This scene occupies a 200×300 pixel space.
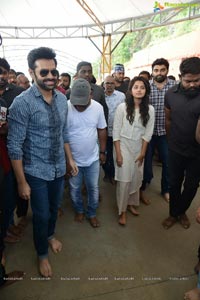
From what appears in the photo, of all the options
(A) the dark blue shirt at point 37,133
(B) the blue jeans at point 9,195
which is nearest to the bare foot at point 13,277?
(B) the blue jeans at point 9,195

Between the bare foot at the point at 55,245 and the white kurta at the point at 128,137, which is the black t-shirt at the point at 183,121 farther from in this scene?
the bare foot at the point at 55,245

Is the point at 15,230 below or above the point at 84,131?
below

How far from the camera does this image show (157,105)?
118 inches

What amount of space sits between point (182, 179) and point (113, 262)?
44.1 inches

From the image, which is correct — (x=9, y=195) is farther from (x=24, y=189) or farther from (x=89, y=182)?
(x=89, y=182)

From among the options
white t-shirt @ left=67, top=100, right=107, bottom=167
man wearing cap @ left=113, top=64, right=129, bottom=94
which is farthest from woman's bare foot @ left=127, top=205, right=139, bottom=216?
man wearing cap @ left=113, top=64, right=129, bottom=94

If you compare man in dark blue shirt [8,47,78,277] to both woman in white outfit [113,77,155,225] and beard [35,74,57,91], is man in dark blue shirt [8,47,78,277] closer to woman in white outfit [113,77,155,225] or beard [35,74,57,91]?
beard [35,74,57,91]

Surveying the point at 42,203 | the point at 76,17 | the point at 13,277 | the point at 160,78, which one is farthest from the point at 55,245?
the point at 76,17

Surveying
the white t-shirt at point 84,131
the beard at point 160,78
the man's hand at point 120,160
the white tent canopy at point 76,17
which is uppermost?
the white tent canopy at point 76,17

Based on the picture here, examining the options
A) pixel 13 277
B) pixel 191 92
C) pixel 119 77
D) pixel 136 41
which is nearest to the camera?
pixel 13 277

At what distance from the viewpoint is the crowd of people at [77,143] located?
5.51ft

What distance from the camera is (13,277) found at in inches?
76.3

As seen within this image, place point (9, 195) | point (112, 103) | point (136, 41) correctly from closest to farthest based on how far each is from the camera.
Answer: point (9, 195)
point (112, 103)
point (136, 41)

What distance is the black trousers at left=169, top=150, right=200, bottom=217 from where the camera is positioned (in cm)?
237
